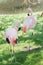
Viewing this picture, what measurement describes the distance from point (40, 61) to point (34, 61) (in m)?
0.12

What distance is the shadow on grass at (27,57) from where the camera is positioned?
4871 mm

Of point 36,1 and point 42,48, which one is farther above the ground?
point 42,48

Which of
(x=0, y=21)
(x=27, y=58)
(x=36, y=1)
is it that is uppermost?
(x=27, y=58)

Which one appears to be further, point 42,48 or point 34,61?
point 42,48

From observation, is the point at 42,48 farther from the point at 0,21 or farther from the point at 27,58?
the point at 0,21

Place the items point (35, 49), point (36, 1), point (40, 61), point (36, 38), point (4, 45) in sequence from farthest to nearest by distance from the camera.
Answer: point (36, 1) → point (36, 38) → point (4, 45) → point (35, 49) → point (40, 61)

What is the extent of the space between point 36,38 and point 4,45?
94 centimetres

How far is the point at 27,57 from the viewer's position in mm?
5102

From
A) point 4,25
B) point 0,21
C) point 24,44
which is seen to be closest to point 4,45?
point 24,44

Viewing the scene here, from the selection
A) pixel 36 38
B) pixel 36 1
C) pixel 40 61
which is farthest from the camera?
pixel 36 1

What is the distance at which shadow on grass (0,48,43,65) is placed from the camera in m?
4.87

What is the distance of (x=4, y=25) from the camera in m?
8.29

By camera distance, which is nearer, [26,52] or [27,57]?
[27,57]

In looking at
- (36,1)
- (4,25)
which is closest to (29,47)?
(4,25)
